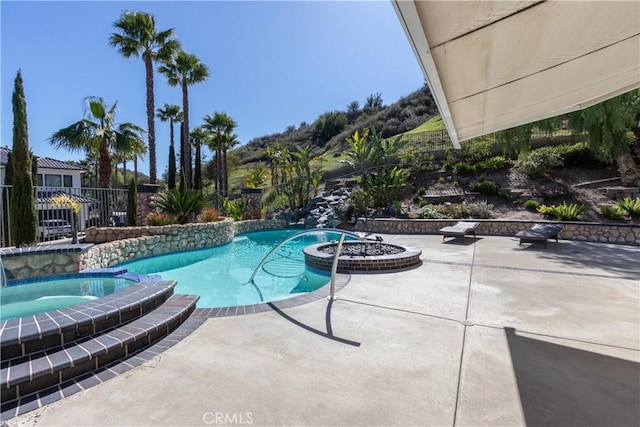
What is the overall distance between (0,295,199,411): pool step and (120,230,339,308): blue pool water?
235cm

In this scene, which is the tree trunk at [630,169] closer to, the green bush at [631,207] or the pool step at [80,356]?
the green bush at [631,207]

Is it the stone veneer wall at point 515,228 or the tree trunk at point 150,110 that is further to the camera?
the tree trunk at point 150,110

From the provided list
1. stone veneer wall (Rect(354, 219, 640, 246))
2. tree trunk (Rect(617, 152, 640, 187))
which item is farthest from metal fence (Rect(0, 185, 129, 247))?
tree trunk (Rect(617, 152, 640, 187))

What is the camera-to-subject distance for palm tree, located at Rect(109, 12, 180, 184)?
53.9 ft

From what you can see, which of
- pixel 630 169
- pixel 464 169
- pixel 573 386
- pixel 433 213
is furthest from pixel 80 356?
pixel 464 169

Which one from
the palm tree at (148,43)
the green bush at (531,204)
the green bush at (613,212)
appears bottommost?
the green bush at (613,212)

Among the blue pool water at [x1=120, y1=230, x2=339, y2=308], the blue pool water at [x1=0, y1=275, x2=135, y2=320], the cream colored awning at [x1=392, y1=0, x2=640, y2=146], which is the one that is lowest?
the blue pool water at [x1=120, y1=230, x2=339, y2=308]

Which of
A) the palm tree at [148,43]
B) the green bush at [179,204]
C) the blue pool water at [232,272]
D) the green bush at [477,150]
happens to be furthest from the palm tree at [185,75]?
the green bush at [477,150]

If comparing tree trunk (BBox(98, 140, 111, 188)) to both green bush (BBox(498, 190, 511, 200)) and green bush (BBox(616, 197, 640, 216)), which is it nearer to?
green bush (BBox(498, 190, 511, 200))

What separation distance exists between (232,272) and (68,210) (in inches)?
284

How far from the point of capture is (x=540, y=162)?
15.7 m

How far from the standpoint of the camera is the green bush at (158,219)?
36.0 ft

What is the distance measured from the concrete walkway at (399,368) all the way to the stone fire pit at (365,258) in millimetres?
1526

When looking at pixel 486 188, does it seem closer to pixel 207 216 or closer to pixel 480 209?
pixel 480 209
